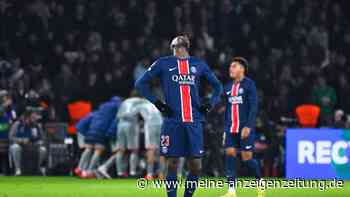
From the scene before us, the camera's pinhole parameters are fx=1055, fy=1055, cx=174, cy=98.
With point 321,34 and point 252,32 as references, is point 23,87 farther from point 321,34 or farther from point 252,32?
point 321,34

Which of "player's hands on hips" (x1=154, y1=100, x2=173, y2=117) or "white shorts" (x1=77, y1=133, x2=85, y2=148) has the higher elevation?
"white shorts" (x1=77, y1=133, x2=85, y2=148)

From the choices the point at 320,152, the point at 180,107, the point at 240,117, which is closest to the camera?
the point at 180,107

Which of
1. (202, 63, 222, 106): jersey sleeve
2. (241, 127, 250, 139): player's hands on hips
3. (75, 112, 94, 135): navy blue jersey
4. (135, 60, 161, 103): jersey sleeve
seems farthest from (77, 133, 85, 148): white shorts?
(135, 60, 161, 103): jersey sleeve

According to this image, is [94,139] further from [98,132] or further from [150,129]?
[150,129]

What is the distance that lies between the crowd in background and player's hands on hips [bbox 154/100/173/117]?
1053cm

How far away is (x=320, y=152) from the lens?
2230 centimetres

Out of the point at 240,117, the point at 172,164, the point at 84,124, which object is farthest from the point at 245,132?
the point at 84,124

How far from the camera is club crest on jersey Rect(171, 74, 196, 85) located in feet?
45.7

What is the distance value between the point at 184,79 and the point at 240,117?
2.88 metres

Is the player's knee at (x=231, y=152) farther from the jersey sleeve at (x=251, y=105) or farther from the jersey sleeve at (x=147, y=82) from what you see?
the jersey sleeve at (x=147, y=82)

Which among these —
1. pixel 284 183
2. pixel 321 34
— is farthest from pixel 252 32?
pixel 284 183

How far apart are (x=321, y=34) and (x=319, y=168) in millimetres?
7623

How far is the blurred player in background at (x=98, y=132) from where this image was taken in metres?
23.1

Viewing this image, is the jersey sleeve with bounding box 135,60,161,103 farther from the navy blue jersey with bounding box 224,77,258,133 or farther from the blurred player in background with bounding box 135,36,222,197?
the navy blue jersey with bounding box 224,77,258,133
